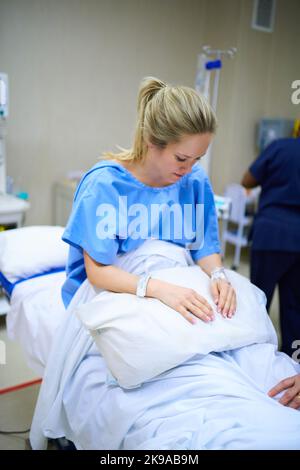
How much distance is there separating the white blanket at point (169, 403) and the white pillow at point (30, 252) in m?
0.66

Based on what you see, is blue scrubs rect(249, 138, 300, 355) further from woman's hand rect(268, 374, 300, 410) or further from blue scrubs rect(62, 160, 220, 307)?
woman's hand rect(268, 374, 300, 410)

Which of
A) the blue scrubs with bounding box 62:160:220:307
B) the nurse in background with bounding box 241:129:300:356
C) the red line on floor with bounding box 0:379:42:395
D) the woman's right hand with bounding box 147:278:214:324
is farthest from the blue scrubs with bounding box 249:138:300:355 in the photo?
the red line on floor with bounding box 0:379:42:395

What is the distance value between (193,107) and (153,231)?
39cm

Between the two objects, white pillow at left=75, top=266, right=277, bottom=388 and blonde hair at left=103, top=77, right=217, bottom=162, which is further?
blonde hair at left=103, top=77, right=217, bottom=162

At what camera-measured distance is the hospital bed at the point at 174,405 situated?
0.80 metres

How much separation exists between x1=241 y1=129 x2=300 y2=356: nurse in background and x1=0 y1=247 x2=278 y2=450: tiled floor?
122cm

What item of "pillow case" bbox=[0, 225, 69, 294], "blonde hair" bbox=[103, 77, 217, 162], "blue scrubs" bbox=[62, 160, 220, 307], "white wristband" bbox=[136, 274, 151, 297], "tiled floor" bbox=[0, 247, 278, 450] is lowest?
"tiled floor" bbox=[0, 247, 278, 450]

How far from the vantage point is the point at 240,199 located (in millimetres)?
3303

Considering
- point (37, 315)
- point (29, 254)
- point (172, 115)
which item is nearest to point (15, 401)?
point (37, 315)

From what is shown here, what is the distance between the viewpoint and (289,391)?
936 millimetres

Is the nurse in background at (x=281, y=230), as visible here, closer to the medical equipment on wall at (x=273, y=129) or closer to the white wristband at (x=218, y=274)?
the white wristband at (x=218, y=274)

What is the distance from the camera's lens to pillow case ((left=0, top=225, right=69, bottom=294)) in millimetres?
1765

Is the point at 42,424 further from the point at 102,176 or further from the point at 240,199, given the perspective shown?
the point at 240,199

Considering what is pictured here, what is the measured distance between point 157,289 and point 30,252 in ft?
3.24
